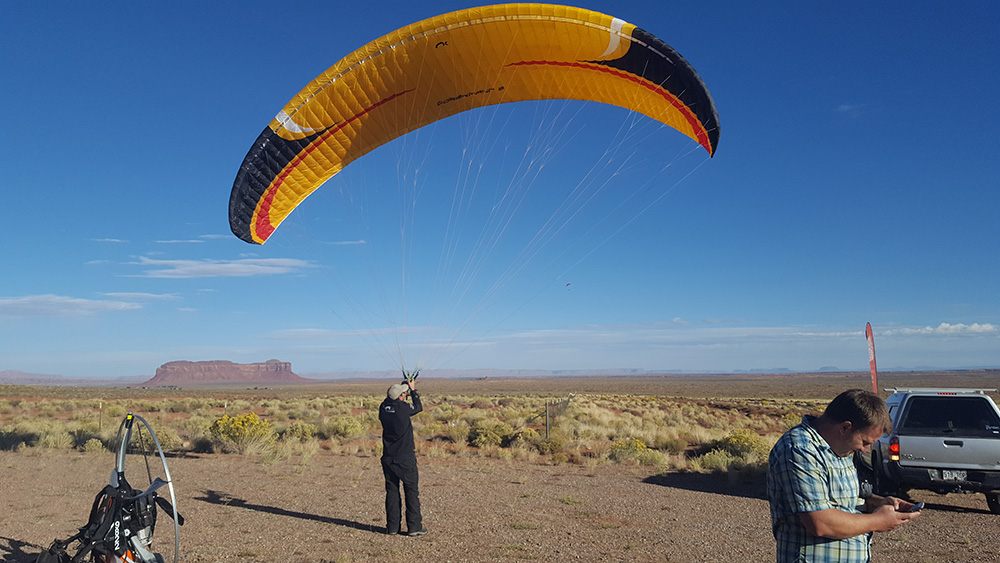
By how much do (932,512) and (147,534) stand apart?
994 centimetres

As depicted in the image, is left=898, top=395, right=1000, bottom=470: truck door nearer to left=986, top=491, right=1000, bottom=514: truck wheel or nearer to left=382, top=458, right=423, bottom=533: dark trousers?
left=986, top=491, right=1000, bottom=514: truck wheel

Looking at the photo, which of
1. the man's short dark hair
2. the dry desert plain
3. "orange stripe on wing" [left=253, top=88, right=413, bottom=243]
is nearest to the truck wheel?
the dry desert plain

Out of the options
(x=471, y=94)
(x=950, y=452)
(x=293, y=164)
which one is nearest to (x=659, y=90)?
(x=471, y=94)

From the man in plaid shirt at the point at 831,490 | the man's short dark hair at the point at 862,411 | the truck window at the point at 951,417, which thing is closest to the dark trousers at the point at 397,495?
the man in plaid shirt at the point at 831,490

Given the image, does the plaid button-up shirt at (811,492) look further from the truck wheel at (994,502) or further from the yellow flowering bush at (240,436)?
the yellow flowering bush at (240,436)

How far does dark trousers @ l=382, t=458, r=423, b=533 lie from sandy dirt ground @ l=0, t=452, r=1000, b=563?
0.25m

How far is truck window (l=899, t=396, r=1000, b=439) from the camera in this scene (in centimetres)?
949

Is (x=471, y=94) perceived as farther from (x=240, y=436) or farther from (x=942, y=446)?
(x=240, y=436)

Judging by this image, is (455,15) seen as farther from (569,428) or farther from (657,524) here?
(569,428)

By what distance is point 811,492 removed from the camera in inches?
117

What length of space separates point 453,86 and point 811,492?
900cm

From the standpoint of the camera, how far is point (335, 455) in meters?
16.2

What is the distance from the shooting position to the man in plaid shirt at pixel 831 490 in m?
2.92

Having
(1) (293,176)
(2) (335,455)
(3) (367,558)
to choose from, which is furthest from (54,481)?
(3) (367,558)
